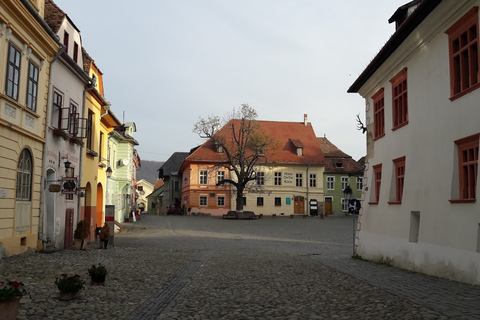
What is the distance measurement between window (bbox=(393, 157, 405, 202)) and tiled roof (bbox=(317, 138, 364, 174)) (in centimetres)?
5428

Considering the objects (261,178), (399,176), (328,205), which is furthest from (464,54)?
(328,205)

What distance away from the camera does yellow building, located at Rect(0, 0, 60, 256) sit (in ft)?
46.6

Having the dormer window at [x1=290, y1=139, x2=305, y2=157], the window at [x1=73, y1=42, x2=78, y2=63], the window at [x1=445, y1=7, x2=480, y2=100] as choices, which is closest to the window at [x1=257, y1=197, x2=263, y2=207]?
the dormer window at [x1=290, y1=139, x2=305, y2=157]

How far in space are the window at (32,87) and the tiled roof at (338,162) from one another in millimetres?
56724

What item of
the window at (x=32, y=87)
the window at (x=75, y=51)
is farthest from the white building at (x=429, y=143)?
the window at (x=75, y=51)

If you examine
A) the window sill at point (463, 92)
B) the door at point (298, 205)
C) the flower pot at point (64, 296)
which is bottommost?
the flower pot at point (64, 296)

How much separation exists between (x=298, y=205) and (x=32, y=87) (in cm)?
5492

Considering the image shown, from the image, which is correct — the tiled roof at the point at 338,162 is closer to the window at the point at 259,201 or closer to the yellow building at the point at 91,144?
the window at the point at 259,201

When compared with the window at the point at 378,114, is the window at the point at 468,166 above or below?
below

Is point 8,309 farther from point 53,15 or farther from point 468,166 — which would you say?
point 53,15

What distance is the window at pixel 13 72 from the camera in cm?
1444

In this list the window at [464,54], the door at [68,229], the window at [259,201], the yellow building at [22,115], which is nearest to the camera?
the window at [464,54]

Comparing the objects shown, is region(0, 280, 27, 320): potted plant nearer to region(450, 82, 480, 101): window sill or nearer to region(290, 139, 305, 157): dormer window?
region(450, 82, 480, 101): window sill

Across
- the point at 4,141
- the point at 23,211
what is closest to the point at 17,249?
the point at 23,211
